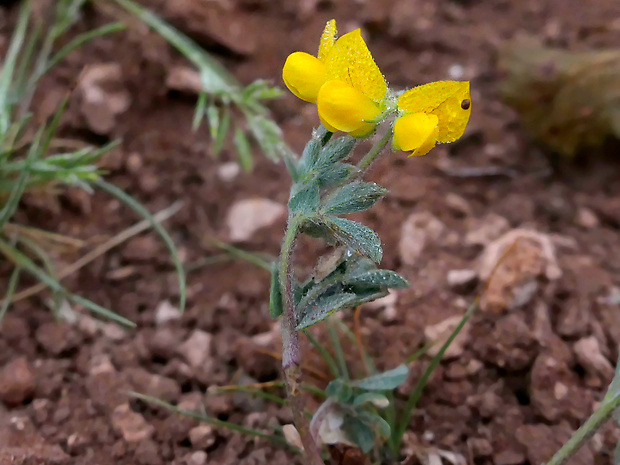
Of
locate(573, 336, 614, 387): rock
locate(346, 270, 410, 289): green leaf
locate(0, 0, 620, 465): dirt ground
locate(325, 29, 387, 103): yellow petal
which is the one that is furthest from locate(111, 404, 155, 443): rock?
locate(573, 336, 614, 387): rock

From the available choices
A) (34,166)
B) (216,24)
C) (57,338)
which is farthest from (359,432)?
(216,24)

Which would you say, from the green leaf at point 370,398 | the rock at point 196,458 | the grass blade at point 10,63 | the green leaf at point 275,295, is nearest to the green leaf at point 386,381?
the green leaf at point 370,398

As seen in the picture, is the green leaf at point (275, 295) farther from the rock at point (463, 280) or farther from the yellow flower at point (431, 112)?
the rock at point (463, 280)

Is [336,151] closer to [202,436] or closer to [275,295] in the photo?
[275,295]

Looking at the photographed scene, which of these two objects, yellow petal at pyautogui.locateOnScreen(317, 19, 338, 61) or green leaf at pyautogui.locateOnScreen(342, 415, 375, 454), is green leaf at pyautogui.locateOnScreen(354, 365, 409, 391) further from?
yellow petal at pyautogui.locateOnScreen(317, 19, 338, 61)

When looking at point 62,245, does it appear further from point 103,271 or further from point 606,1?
point 606,1
